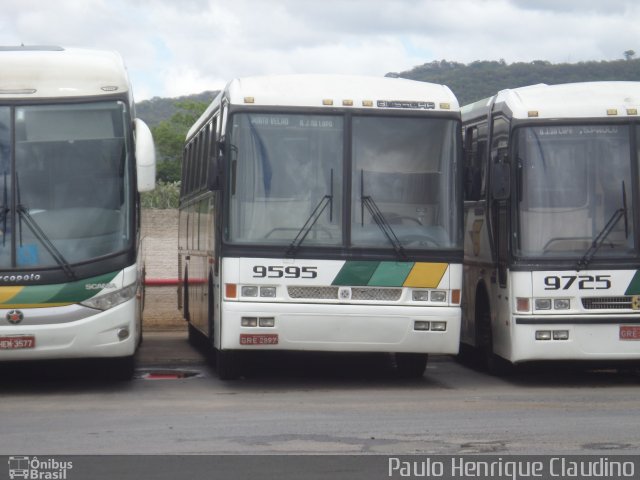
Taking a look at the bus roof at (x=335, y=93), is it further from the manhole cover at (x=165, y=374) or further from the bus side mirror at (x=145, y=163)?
the manhole cover at (x=165, y=374)

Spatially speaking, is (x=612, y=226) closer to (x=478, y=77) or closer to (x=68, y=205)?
(x=68, y=205)

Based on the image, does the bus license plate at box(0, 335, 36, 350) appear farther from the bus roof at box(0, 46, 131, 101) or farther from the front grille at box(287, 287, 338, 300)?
the front grille at box(287, 287, 338, 300)

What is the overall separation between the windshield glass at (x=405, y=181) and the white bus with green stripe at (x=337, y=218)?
0.01 m

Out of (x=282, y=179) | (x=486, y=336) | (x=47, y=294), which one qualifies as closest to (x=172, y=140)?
(x=486, y=336)

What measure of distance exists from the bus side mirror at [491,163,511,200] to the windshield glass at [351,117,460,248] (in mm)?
501

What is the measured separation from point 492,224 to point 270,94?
321cm

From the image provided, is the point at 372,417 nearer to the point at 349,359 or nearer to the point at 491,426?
the point at 491,426

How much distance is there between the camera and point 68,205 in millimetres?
13688

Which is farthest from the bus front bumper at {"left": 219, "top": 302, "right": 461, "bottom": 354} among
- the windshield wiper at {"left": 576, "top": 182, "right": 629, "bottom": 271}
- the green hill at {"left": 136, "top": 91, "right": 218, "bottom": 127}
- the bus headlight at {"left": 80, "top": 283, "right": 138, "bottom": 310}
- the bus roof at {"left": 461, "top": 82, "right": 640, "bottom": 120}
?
the green hill at {"left": 136, "top": 91, "right": 218, "bottom": 127}

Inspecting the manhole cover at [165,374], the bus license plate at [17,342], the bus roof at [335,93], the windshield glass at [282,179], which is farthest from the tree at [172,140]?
the bus license plate at [17,342]

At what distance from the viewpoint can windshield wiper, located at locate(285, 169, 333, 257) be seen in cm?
1395

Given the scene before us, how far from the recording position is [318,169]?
14.2m

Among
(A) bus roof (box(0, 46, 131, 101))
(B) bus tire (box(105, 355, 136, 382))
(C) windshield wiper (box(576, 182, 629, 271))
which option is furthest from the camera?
(B) bus tire (box(105, 355, 136, 382))
